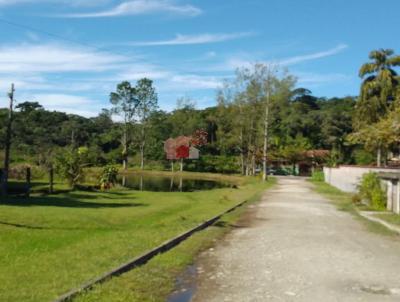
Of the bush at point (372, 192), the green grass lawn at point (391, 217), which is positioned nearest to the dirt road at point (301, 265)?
the green grass lawn at point (391, 217)

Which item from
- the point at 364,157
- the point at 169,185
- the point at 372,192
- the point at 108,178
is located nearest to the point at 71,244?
the point at 372,192

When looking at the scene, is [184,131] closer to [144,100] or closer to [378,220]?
[144,100]

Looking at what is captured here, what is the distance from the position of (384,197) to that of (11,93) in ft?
65.6

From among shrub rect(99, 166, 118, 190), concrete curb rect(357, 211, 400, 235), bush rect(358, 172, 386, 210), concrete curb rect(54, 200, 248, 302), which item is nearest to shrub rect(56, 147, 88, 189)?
shrub rect(99, 166, 118, 190)

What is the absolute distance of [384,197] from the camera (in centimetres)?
2311

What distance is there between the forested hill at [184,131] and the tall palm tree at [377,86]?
1303 centimetres

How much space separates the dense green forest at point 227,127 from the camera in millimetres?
50606

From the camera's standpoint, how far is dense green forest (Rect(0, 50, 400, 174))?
50606mm

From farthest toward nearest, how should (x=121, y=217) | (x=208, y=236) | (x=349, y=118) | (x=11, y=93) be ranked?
(x=349, y=118) → (x=11, y=93) → (x=121, y=217) → (x=208, y=236)

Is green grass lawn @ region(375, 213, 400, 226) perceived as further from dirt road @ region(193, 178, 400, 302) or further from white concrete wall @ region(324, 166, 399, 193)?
white concrete wall @ region(324, 166, 399, 193)

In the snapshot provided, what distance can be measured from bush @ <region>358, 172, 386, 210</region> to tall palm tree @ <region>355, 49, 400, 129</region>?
74.3 ft

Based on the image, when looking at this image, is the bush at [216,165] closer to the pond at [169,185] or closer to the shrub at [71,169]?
the pond at [169,185]

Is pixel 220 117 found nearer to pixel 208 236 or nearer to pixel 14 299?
pixel 208 236

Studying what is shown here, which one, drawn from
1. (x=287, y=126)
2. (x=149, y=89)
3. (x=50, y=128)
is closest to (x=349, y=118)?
(x=287, y=126)
